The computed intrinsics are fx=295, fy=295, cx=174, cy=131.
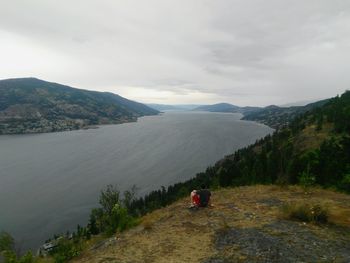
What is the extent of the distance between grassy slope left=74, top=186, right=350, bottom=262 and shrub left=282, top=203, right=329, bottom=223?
1.44ft

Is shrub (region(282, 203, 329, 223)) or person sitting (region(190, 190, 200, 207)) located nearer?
shrub (region(282, 203, 329, 223))

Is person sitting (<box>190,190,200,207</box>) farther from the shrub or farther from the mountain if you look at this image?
the shrub

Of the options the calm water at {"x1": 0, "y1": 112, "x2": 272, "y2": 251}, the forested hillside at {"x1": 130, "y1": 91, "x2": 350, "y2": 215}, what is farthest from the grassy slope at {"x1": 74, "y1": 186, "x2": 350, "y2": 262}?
the calm water at {"x1": 0, "y1": 112, "x2": 272, "y2": 251}

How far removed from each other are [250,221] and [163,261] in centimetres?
578

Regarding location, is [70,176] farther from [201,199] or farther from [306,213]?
[306,213]

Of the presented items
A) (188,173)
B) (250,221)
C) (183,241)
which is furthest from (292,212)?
(188,173)

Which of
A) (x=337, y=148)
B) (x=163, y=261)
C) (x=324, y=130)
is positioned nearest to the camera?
(x=163, y=261)

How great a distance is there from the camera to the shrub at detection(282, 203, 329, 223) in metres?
15.1

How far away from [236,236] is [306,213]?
13.8ft

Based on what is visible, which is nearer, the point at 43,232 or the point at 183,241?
the point at 183,241

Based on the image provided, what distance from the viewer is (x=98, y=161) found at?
160 metres

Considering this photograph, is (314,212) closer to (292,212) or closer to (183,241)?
(292,212)

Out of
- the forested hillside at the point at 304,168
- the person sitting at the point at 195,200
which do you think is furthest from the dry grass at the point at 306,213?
the forested hillside at the point at 304,168

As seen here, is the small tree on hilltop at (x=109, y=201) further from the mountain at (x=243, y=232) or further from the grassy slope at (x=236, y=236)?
the grassy slope at (x=236, y=236)
